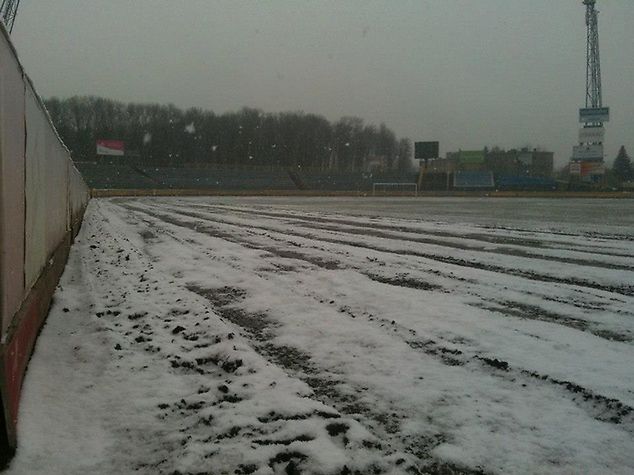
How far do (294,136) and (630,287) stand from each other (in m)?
108

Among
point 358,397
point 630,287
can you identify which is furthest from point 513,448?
point 630,287

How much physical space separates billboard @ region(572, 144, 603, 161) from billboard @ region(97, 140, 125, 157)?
66.8m

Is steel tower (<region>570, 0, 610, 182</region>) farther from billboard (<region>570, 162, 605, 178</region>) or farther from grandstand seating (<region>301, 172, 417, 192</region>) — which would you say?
grandstand seating (<region>301, 172, 417, 192</region>)

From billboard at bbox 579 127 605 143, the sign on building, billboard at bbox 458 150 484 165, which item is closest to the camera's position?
billboard at bbox 579 127 605 143

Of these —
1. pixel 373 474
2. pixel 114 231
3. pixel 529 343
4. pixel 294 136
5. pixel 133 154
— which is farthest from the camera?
pixel 294 136

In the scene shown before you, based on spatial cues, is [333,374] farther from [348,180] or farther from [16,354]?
[348,180]

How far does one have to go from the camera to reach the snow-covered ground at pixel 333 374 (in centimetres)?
246

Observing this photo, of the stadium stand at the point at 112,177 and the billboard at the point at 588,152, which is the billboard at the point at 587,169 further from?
the stadium stand at the point at 112,177

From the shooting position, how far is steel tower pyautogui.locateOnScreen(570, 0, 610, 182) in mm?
75625

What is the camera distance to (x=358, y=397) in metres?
3.10

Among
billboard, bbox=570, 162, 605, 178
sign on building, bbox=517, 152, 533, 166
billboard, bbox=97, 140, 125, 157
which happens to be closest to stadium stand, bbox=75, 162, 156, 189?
billboard, bbox=97, 140, 125, 157

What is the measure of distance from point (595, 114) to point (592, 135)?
9.97ft

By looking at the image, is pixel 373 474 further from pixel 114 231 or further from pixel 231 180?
pixel 231 180

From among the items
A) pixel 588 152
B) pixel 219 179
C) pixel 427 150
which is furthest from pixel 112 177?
pixel 588 152
